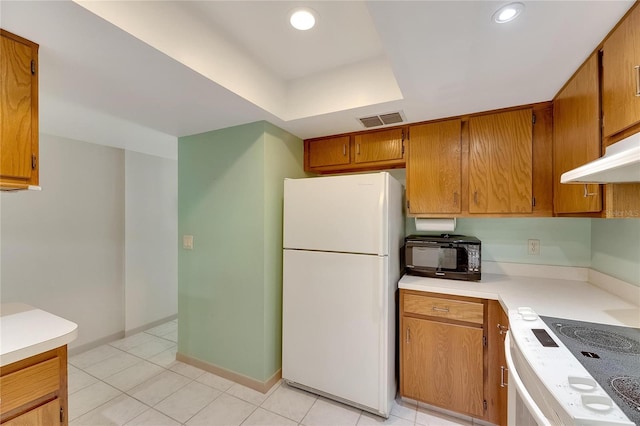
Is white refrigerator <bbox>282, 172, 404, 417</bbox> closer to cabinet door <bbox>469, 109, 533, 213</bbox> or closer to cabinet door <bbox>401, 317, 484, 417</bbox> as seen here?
cabinet door <bbox>401, 317, 484, 417</bbox>

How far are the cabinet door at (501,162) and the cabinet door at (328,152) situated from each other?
1.00 m

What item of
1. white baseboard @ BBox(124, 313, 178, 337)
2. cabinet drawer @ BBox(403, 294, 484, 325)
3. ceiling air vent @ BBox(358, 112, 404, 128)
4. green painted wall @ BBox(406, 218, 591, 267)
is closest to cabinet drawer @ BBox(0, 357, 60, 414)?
cabinet drawer @ BBox(403, 294, 484, 325)

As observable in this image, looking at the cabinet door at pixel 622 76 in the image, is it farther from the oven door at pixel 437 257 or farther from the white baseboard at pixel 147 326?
the white baseboard at pixel 147 326

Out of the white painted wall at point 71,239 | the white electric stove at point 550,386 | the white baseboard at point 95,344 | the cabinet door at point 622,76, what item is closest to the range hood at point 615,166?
the cabinet door at point 622,76

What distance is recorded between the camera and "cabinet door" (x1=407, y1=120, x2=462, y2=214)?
204cm

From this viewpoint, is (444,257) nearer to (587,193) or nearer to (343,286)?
(343,286)

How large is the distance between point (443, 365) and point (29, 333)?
223 centimetres

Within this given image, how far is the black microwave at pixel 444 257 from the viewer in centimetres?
191

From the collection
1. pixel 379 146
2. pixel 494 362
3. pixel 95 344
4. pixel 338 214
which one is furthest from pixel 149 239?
pixel 494 362

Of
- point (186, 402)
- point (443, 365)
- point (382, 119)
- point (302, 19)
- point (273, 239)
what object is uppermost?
point (302, 19)

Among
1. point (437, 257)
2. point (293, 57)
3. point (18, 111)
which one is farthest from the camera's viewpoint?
point (437, 257)

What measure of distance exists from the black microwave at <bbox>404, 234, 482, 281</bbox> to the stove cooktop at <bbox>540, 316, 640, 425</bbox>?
674mm

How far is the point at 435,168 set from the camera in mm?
2104

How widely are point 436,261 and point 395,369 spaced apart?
0.88 m
